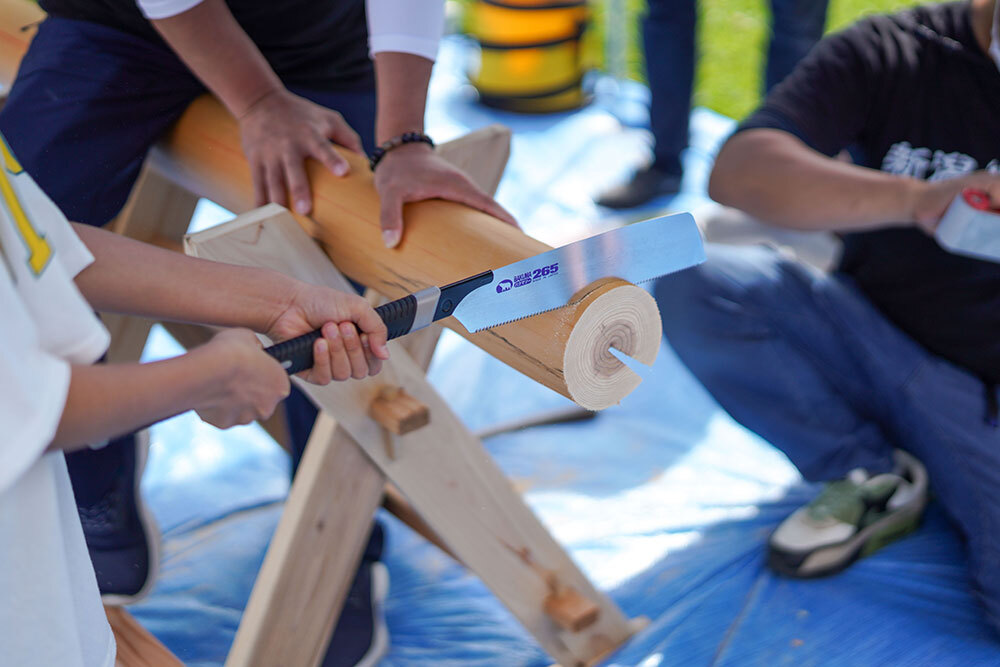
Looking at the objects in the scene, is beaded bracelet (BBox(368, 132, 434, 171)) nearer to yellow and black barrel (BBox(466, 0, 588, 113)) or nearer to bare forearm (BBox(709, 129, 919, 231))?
bare forearm (BBox(709, 129, 919, 231))

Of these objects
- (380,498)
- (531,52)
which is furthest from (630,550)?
(531,52)

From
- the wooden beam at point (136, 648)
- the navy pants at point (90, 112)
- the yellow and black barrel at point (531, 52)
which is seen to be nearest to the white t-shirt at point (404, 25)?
the navy pants at point (90, 112)

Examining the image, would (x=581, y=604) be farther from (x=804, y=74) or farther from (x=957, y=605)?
(x=804, y=74)

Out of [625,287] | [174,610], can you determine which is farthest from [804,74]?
[174,610]

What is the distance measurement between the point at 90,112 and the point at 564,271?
740 mm

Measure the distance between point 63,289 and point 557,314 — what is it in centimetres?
40

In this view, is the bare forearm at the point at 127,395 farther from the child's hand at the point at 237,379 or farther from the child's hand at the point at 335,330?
the child's hand at the point at 335,330

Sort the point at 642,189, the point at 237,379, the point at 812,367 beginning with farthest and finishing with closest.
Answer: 1. the point at 642,189
2. the point at 812,367
3. the point at 237,379

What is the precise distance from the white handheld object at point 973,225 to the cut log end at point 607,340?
1.76ft

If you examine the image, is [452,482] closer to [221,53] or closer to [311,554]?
[311,554]

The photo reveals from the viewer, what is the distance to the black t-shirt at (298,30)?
1.23 meters

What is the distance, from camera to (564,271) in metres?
0.80

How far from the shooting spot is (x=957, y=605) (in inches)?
54.2

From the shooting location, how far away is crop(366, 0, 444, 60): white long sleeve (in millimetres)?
1112
